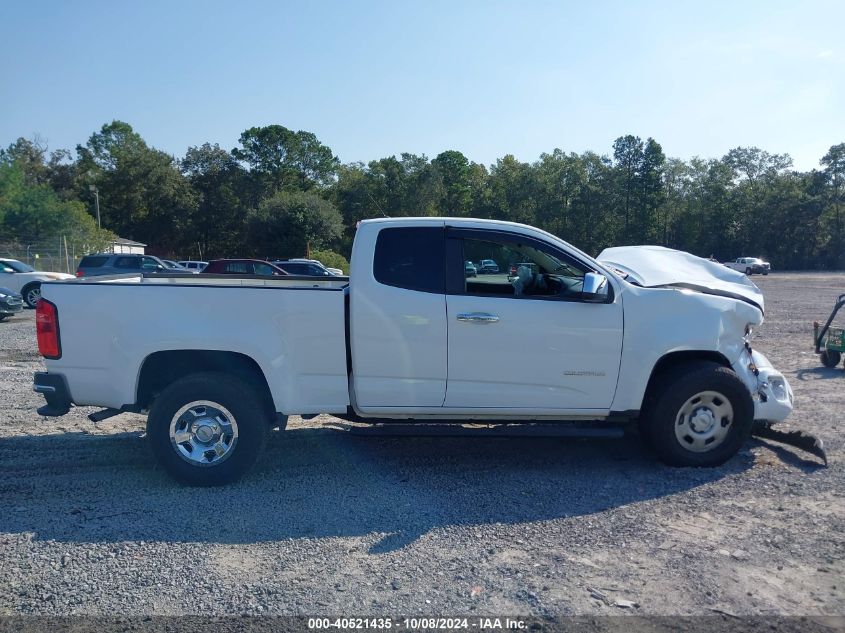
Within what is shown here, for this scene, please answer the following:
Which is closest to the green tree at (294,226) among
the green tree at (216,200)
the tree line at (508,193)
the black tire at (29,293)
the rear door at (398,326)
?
the tree line at (508,193)

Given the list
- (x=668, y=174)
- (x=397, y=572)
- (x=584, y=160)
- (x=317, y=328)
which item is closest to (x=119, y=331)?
(x=317, y=328)

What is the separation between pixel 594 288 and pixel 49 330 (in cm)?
425

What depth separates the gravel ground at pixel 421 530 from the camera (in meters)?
3.86

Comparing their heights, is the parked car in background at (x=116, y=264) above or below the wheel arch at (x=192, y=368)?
above

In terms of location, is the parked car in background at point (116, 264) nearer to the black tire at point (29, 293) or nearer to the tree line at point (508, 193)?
the black tire at point (29, 293)

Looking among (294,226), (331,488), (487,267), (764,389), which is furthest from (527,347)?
(294,226)

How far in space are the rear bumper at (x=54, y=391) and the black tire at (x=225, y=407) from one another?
0.74 m

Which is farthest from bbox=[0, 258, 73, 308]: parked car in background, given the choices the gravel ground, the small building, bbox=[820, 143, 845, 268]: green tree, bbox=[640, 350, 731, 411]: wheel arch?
bbox=[820, 143, 845, 268]: green tree

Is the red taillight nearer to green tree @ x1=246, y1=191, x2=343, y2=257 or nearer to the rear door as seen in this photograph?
the rear door

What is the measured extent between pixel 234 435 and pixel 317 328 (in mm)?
1053

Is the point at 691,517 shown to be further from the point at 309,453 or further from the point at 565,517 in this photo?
the point at 309,453

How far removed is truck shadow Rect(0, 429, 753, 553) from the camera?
4789mm

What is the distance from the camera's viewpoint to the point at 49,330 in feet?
18.0

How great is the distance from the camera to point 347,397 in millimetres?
5590
